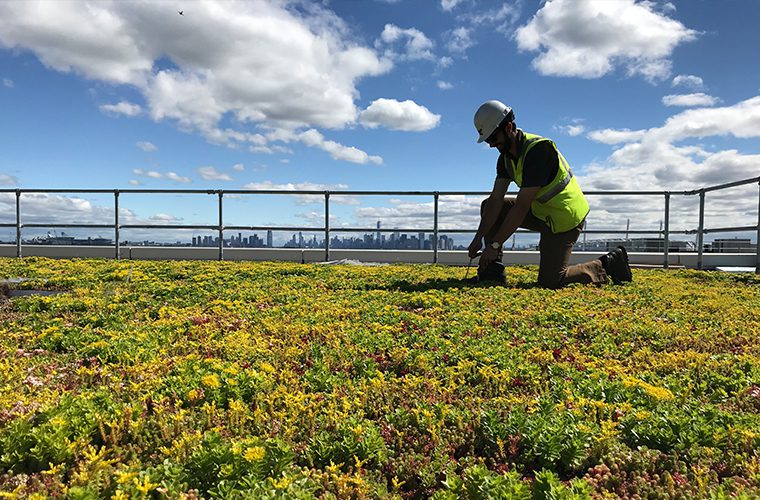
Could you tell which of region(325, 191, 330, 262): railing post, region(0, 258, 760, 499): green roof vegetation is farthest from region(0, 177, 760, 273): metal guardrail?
region(0, 258, 760, 499): green roof vegetation

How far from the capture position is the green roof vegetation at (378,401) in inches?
71.9

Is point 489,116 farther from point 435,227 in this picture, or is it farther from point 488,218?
point 435,227

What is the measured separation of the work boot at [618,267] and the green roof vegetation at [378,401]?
196 cm

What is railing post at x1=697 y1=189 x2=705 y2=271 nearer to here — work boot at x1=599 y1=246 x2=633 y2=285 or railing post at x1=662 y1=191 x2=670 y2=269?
→ railing post at x1=662 y1=191 x2=670 y2=269

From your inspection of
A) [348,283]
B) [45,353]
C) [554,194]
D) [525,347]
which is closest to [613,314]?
[525,347]

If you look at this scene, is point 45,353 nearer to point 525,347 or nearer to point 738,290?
point 525,347

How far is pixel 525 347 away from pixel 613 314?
1.48 m

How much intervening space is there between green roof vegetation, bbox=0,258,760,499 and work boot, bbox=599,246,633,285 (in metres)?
1.96

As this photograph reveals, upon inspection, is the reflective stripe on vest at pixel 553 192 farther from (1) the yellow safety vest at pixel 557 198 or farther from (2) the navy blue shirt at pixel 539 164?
(2) the navy blue shirt at pixel 539 164

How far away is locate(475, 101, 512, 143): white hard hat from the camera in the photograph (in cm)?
577

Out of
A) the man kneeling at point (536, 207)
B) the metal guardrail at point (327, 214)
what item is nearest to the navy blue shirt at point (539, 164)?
the man kneeling at point (536, 207)

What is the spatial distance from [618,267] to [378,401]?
5.34m

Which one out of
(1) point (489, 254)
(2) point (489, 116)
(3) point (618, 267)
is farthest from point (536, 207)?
(3) point (618, 267)

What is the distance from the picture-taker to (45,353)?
333cm
